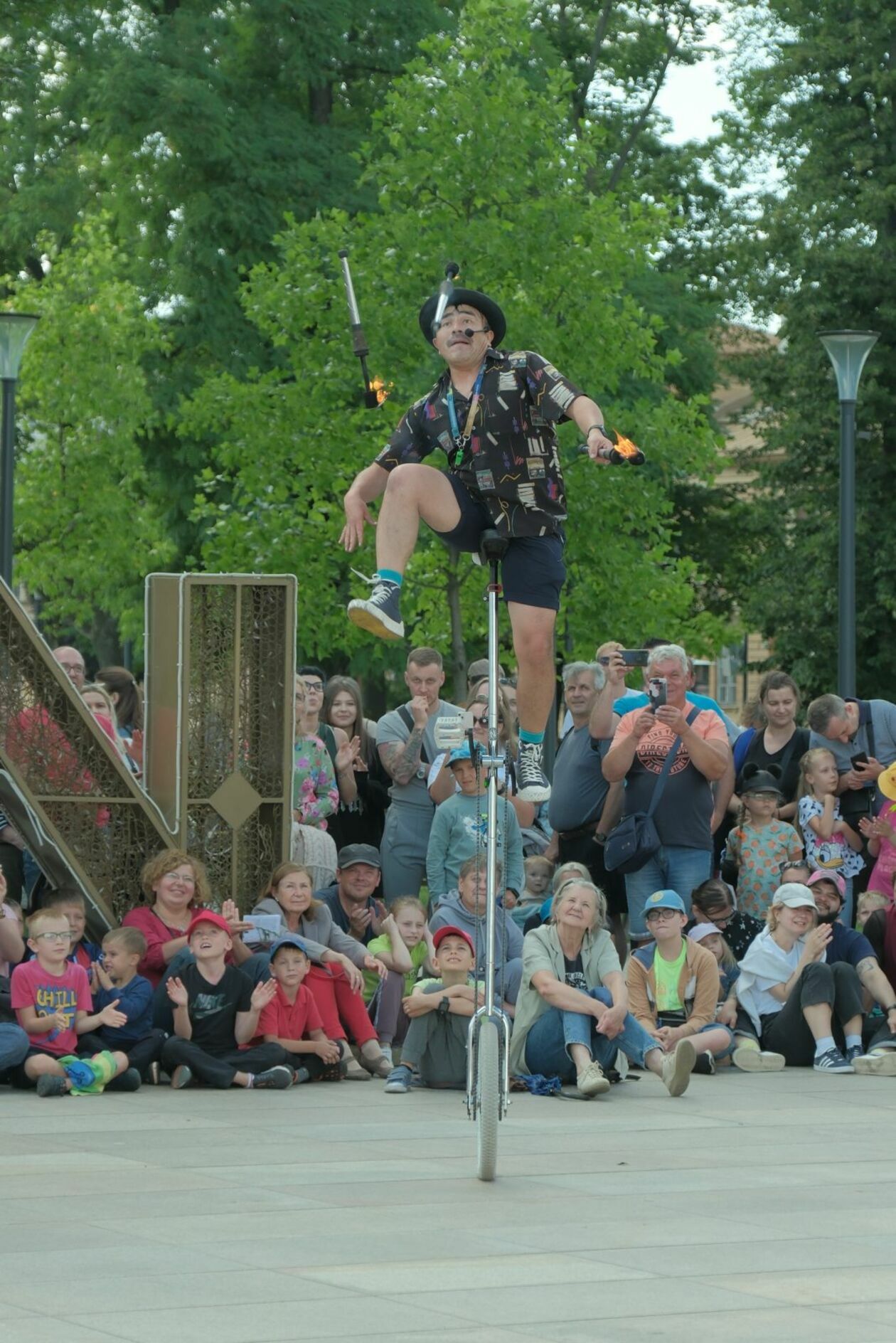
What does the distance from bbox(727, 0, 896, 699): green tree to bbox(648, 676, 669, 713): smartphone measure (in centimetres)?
2320

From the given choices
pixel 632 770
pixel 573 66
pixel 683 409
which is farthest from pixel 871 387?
pixel 632 770

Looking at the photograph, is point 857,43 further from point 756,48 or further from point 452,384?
point 452,384

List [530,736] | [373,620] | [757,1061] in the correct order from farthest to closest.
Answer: [757,1061]
[530,736]
[373,620]

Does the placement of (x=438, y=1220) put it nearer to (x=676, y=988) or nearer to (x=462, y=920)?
(x=462, y=920)

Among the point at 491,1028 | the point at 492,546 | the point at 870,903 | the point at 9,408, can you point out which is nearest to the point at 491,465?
the point at 492,546

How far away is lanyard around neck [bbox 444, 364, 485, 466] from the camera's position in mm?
6980

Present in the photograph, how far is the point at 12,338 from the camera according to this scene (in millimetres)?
17344

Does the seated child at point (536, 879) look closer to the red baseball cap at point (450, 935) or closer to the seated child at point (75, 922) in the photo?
the red baseball cap at point (450, 935)

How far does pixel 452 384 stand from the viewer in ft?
23.3

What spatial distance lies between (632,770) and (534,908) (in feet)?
2.82

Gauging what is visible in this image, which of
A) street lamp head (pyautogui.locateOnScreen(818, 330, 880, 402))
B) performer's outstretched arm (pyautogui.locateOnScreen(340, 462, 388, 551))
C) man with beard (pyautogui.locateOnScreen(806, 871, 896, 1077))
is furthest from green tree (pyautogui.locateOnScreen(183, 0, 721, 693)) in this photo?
performer's outstretched arm (pyautogui.locateOnScreen(340, 462, 388, 551))

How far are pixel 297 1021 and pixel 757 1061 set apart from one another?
230 cm

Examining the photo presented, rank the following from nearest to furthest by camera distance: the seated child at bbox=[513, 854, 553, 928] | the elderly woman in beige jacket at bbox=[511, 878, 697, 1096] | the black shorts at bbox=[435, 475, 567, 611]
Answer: the black shorts at bbox=[435, 475, 567, 611] → the elderly woman in beige jacket at bbox=[511, 878, 697, 1096] → the seated child at bbox=[513, 854, 553, 928]

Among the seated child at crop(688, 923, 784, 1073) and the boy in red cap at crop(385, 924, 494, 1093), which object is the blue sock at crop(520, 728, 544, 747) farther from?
the seated child at crop(688, 923, 784, 1073)
